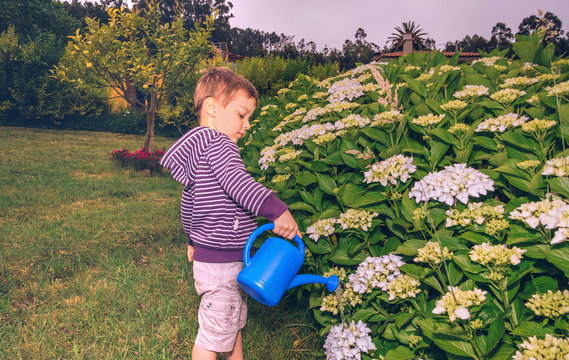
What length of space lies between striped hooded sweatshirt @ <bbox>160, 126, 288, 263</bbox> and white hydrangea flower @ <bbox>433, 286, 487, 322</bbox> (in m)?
0.96

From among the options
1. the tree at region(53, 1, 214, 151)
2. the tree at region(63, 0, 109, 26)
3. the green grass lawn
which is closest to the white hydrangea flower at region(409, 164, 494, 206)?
the green grass lawn

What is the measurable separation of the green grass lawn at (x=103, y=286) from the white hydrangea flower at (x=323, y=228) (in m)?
1.03

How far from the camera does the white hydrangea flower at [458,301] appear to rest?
3.73 feet

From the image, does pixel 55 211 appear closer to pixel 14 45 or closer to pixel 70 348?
pixel 70 348

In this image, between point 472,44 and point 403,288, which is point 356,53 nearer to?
point 472,44

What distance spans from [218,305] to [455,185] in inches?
48.6

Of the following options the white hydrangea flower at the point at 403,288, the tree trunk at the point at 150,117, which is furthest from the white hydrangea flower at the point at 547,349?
the tree trunk at the point at 150,117

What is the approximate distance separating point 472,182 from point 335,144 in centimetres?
75

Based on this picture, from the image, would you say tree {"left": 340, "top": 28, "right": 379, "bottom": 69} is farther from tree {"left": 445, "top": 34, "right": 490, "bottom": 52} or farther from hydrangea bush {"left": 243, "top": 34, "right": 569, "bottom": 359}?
hydrangea bush {"left": 243, "top": 34, "right": 569, "bottom": 359}

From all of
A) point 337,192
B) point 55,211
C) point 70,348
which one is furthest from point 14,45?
point 337,192

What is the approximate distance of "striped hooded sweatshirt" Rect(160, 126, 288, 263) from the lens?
6.04ft

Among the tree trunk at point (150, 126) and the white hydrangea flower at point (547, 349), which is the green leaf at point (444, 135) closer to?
the white hydrangea flower at point (547, 349)

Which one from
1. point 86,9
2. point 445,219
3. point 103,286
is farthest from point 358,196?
point 86,9

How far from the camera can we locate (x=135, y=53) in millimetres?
9977
